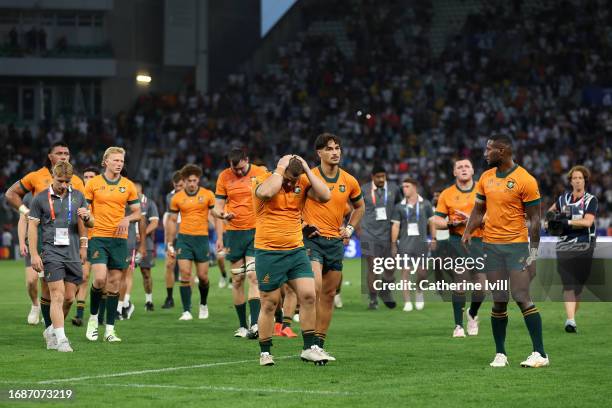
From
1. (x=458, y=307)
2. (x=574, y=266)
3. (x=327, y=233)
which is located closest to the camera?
(x=327, y=233)

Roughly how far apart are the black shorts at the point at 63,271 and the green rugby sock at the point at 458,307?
5.27m

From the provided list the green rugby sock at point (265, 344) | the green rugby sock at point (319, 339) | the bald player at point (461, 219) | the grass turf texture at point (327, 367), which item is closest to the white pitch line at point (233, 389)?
the grass turf texture at point (327, 367)

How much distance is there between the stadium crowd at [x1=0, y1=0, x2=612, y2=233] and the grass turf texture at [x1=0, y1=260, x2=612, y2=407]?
26813mm

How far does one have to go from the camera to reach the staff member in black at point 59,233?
1514 centimetres

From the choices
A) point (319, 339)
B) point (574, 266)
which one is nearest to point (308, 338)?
point (319, 339)

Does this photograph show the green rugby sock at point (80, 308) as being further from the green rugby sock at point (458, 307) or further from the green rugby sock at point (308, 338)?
the green rugby sock at point (308, 338)

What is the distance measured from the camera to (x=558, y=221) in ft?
56.9

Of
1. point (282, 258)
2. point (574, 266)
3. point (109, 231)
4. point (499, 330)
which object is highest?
point (109, 231)

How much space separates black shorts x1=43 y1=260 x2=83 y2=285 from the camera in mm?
15234

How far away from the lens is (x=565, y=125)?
1897 inches

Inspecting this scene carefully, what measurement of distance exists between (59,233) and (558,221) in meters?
6.77

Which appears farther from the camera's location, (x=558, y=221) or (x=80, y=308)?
(x=80, y=308)

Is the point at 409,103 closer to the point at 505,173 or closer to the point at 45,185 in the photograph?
the point at 45,185

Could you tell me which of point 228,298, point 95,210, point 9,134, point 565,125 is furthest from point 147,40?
point 95,210
